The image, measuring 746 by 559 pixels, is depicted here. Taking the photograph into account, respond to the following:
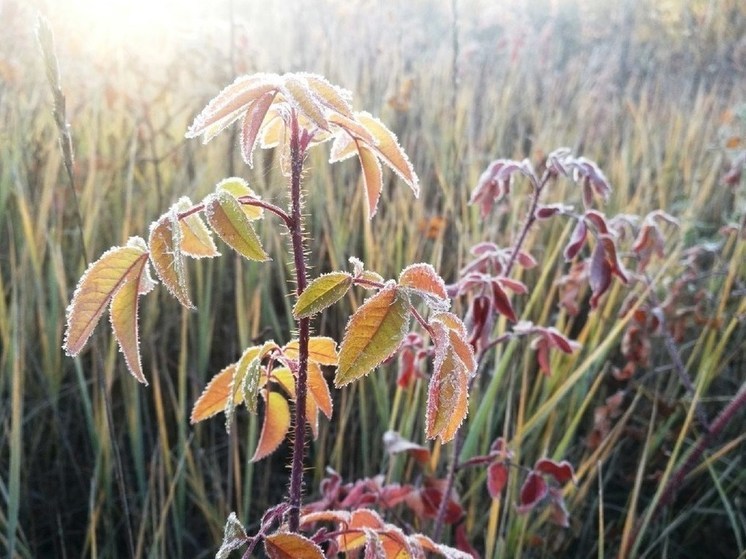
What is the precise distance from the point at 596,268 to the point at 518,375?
28.6 inches

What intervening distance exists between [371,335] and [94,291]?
0.25 m

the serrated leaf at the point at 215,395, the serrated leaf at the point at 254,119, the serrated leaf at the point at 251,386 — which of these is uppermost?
the serrated leaf at the point at 254,119

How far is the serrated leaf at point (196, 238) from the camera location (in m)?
0.70

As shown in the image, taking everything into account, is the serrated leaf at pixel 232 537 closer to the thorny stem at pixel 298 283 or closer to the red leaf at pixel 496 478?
the thorny stem at pixel 298 283

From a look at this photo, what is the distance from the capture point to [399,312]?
619 mm

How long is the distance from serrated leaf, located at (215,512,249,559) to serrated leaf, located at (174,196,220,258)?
0.24 meters

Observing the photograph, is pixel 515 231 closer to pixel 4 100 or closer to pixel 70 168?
pixel 70 168

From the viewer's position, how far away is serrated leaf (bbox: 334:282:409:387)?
0.59 m

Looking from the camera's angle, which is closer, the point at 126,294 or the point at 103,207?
the point at 126,294

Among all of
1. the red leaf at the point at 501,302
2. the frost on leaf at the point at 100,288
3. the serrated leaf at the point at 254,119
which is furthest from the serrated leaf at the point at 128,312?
the red leaf at the point at 501,302

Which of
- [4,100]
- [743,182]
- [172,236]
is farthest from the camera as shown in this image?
[4,100]

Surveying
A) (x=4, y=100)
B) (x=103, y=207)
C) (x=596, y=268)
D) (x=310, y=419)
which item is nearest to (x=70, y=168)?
(x=310, y=419)

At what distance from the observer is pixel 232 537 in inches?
25.2

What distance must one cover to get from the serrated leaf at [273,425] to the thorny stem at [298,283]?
12 centimetres
